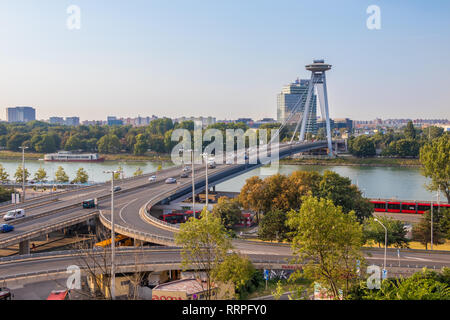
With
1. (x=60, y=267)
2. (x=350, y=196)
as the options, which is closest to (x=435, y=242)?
(x=350, y=196)

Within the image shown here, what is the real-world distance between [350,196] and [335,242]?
7.41 metres

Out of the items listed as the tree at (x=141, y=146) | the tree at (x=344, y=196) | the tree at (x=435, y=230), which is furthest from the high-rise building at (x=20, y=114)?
the tree at (x=435, y=230)

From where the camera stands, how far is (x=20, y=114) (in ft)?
276

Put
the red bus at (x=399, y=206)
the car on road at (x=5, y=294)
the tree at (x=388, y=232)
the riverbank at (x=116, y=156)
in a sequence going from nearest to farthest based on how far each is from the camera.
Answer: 1. the car on road at (x=5, y=294)
2. the tree at (x=388, y=232)
3. the red bus at (x=399, y=206)
4. the riverbank at (x=116, y=156)

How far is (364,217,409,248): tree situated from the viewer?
8.83m

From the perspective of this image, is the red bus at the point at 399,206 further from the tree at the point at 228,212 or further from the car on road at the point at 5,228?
the car on road at the point at 5,228

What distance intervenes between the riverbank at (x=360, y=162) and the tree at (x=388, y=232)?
2336 centimetres

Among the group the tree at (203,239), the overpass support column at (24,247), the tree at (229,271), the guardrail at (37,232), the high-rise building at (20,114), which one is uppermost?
the high-rise building at (20,114)

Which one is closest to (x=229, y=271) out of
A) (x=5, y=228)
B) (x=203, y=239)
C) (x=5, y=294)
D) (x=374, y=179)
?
(x=203, y=239)

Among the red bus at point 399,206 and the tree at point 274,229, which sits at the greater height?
the tree at point 274,229

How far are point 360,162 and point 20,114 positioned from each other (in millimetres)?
73311

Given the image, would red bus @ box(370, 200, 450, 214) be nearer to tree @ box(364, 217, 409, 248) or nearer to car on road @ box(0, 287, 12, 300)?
tree @ box(364, 217, 409, 248)

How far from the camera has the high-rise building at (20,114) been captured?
83.4 m
